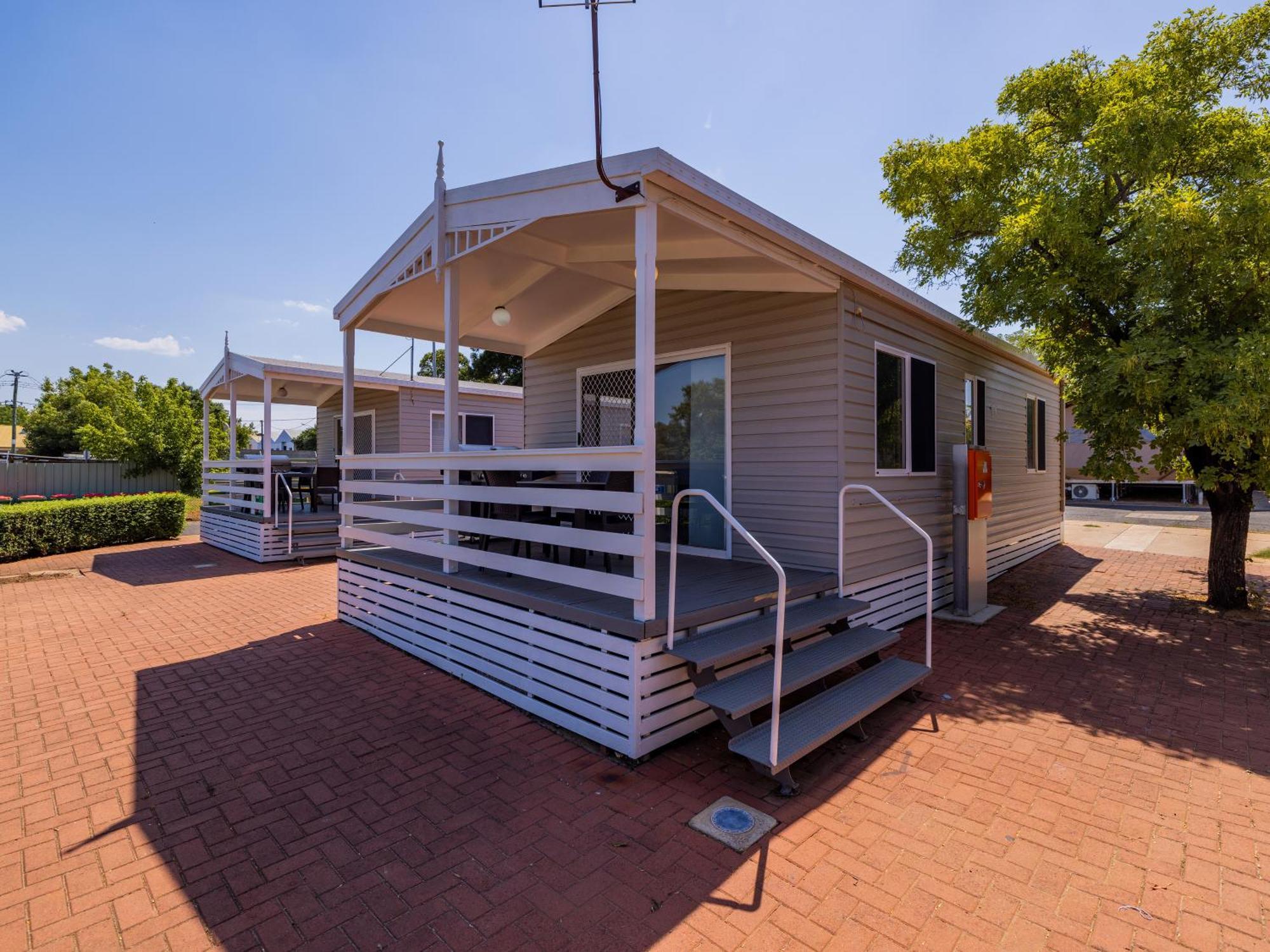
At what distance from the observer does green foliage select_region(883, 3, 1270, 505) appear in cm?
513

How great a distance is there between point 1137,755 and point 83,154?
15.1 m

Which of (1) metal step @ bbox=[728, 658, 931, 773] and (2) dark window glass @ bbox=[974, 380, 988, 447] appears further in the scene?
(2) dark window glass @ bbox=[974, 380, 988, 447]

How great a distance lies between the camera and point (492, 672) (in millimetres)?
3988

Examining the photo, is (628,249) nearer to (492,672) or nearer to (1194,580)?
(492,672)

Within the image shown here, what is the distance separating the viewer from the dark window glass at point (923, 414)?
5.93 metres

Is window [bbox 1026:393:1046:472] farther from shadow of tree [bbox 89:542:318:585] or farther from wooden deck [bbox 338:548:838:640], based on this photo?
shadow of tree [bbox 89:542:318:585]

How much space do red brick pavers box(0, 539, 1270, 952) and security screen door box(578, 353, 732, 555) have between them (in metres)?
2.31

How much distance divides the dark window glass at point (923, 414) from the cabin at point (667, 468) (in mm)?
39

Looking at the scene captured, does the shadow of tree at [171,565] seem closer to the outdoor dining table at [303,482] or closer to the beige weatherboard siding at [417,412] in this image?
the outdoor dining table at [303,482]

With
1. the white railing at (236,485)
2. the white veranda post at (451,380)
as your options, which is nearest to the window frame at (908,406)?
the white veranda post at (451,380)

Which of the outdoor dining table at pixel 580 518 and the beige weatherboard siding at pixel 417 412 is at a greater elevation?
the beige weatherboard siding at pixel 417 412

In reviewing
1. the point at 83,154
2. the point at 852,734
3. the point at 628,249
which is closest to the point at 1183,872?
the point at 852,734

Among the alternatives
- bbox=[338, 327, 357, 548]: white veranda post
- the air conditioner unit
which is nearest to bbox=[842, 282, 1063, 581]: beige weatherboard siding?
bbox=[338, 327, 357, 548]: white veranda post

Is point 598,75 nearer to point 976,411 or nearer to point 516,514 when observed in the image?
point 516,514
